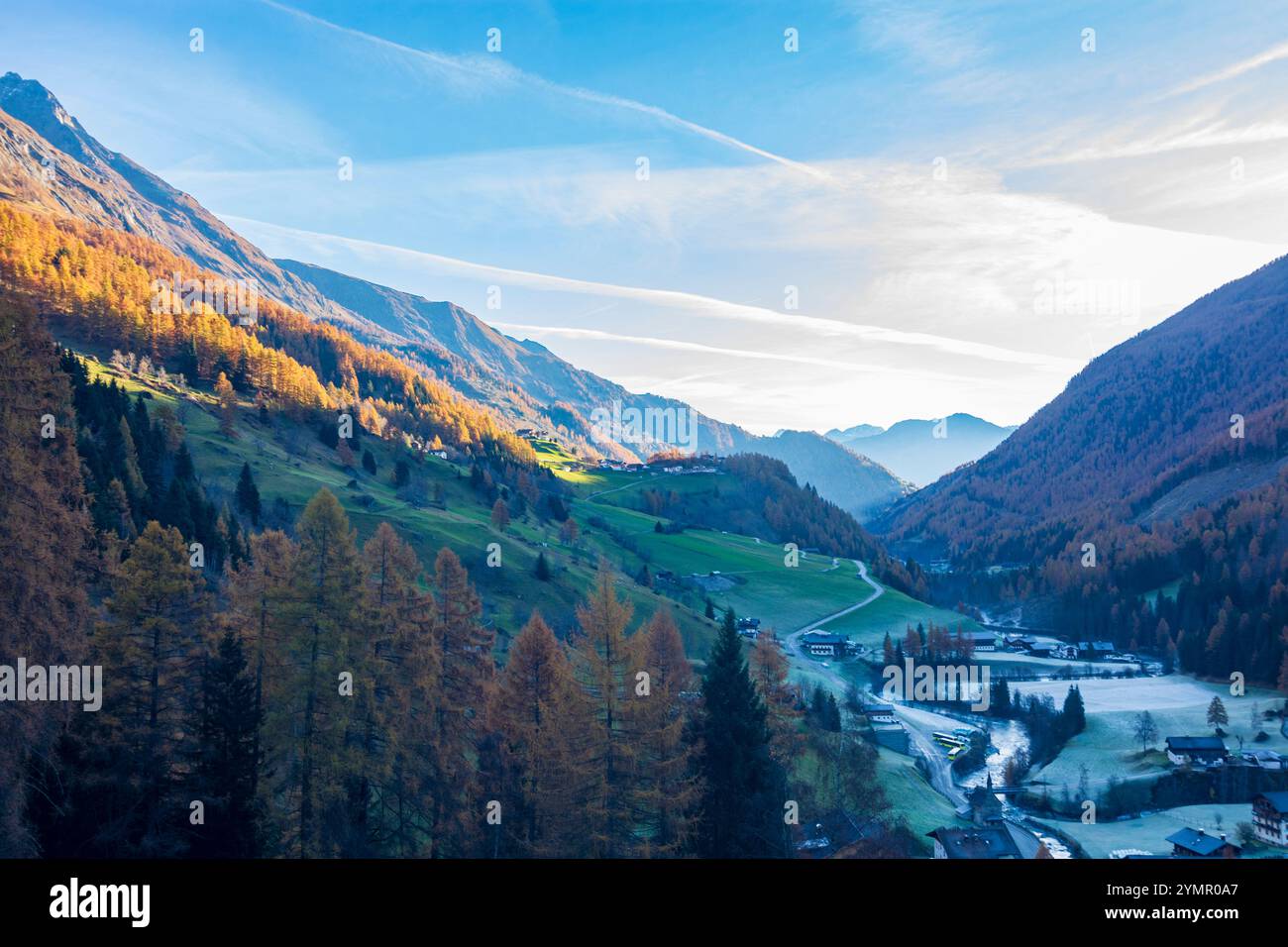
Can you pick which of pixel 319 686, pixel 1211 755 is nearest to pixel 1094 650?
pixel 1211 755

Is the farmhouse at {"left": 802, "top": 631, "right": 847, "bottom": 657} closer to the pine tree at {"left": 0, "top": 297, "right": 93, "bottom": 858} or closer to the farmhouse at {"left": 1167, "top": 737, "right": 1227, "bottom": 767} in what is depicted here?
the farmhouse at {"left": 1167, "top": 737, "right": 1227, "bottom": 767}

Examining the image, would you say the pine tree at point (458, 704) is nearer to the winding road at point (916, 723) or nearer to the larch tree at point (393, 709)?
the larch tree at point (393, 709)

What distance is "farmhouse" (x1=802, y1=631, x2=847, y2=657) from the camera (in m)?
129

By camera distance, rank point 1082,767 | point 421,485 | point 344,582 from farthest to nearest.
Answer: point 421,485
point 1082,767
point 344,582

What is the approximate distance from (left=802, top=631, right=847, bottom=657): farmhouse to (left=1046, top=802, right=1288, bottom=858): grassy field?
2291 inches

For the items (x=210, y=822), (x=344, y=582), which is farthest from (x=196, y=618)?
(x=210, y=822)

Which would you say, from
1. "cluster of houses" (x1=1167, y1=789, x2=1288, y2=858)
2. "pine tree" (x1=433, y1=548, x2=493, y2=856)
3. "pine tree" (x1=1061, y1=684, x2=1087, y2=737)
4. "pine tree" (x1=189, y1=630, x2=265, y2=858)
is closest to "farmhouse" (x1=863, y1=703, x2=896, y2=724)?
"pine tree" (x1=1061, y1=684, x2=1087, y2=737)

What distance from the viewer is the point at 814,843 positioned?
140ft

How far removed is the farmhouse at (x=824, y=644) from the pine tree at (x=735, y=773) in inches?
3778

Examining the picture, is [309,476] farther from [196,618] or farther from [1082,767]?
[1082,767]

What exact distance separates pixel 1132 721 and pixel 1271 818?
124 feet
